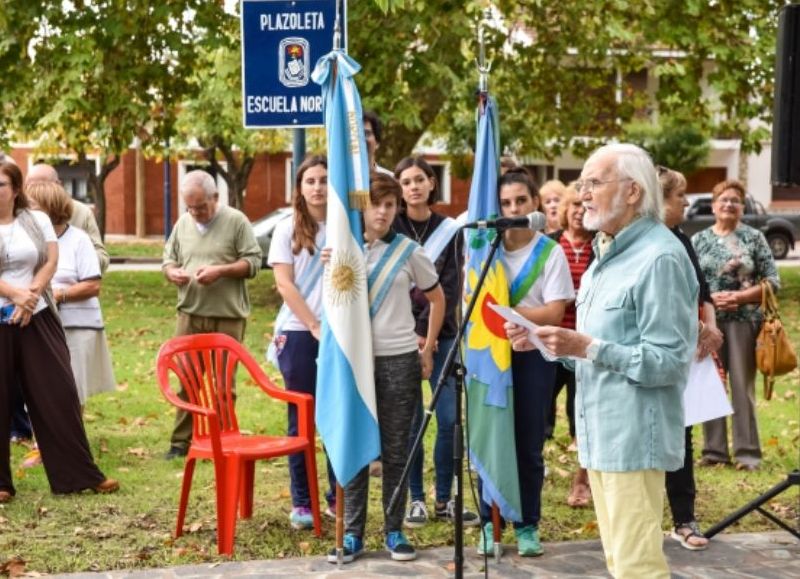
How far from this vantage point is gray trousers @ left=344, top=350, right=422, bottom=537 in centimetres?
678

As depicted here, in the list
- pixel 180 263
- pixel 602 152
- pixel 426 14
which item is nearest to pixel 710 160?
pixel 426 14

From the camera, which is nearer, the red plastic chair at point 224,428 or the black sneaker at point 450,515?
the red plastic chair at point 224,428

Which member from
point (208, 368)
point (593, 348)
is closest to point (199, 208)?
point (208, 368)

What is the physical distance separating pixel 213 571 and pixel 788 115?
11.8 ft

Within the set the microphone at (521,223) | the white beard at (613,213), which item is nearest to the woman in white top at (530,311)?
the microphone at (521,223)

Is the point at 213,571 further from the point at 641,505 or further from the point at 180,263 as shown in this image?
the point at 180,263

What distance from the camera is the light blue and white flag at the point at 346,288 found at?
6.59m

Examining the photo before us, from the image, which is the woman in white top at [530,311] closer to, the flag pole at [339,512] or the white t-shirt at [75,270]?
the flag pole at [339,512]

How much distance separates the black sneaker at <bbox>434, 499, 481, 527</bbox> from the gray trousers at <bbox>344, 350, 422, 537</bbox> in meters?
0.84

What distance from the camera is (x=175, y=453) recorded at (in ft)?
31.4

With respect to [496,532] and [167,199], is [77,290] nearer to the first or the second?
[496,532]

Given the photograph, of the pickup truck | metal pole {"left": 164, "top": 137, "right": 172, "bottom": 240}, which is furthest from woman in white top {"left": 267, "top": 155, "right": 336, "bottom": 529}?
metal pole {"left": 164, "top": 137, "right": 172, "bottom": 240}

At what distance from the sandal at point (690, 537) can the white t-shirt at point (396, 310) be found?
5.68 feet

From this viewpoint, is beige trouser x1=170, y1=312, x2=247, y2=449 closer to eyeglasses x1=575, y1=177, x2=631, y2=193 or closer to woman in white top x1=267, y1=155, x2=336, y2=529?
woman in white top x1=267, y1=155, x2=336, y2=529
